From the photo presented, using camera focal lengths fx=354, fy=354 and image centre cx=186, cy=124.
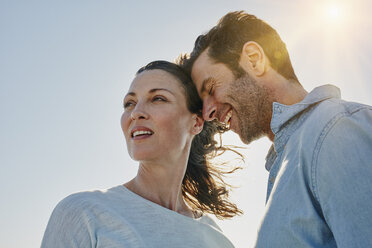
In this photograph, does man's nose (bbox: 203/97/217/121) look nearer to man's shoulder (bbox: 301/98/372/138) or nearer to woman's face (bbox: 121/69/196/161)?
woman's face (bbox: 121/69/196/161)

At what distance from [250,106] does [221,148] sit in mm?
1722

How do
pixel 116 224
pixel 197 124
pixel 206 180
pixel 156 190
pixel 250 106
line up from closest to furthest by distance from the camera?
pixel 116 224, pixel 250 106, pixel 156 190, pixel 197 124, pixel 206 180

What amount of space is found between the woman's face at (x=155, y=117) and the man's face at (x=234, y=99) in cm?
27

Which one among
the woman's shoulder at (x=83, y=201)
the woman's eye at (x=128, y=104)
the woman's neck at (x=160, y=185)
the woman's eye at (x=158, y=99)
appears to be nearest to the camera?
the woman's shoulder at (x=83, y=201)

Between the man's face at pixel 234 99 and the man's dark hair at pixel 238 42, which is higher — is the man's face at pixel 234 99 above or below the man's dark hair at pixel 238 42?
below

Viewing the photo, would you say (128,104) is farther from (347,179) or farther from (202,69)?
(347,179)

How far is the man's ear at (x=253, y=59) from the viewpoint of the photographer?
292 centimetres

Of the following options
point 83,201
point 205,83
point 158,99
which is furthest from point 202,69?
point 83,201

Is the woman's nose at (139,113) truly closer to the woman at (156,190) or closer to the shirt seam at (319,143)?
the woman at (156,190)

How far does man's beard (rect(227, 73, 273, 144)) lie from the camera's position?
2.84 meters

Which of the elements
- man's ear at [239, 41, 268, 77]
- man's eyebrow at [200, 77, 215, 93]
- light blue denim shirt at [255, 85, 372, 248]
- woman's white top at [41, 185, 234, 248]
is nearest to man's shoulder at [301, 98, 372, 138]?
light blue denim shirt at [255, 85, 372, 248]

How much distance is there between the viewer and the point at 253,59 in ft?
9.72

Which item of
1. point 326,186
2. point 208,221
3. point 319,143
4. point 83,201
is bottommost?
point 208,221

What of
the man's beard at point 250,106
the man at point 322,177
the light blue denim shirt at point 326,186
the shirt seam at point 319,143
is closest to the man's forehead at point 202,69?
the man's beard at point 250,106
